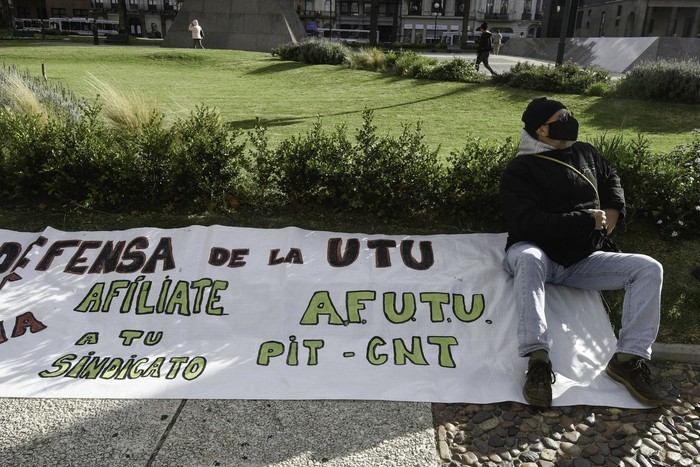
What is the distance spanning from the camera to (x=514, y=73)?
50.5 feet

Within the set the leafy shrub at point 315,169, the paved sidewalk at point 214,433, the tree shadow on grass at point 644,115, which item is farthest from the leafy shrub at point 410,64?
the paved sidewalk at point 214,433

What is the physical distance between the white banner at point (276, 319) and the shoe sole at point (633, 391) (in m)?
0.05

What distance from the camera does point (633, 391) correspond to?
3.47m

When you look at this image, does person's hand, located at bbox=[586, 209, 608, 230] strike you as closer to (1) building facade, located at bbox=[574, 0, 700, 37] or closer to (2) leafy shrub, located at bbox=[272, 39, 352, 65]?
(2) leafy shrub, located at bbox=[272, 39, 352, 65]

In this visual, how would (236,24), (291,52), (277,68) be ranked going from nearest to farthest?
(277,68)
(291,52)
(236,24)

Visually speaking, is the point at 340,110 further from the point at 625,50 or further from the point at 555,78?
the point at 625,50

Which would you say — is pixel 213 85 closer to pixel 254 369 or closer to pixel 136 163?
pixel 136 163

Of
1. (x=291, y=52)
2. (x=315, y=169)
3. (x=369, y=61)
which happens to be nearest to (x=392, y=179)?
(x=315, y=169)

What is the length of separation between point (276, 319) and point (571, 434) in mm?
2160

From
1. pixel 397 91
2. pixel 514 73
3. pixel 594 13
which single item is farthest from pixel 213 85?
pixel 594 13

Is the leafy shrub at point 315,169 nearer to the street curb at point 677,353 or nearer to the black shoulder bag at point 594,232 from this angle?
the black shoulder bag at point 594,232

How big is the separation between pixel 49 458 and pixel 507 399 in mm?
2614

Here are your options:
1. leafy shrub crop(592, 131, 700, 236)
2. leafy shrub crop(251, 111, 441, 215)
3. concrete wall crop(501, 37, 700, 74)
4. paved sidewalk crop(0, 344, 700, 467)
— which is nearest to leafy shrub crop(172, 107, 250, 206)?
leafy shrub crop(251, 111, 441, 215)

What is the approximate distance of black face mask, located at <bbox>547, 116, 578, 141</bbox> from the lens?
3.96m
